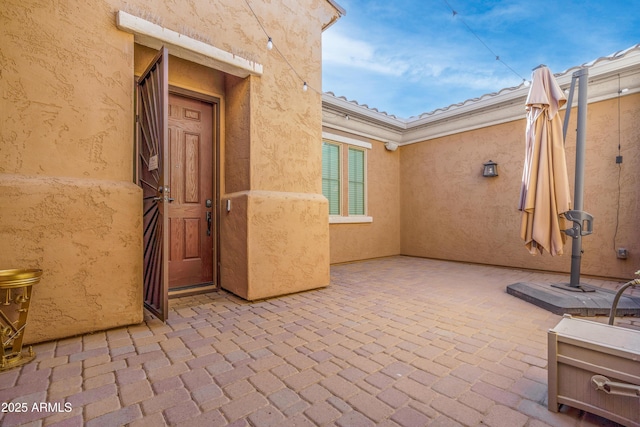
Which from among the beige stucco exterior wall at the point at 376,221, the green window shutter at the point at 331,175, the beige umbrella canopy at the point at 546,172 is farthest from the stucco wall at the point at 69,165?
the beige umbrella canopy at the point at 546,172

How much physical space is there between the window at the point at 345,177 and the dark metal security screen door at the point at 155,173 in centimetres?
374

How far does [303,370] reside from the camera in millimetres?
2025

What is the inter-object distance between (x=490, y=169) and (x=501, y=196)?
1.98 feet

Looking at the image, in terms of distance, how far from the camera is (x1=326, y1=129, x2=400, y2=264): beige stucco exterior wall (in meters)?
6.66

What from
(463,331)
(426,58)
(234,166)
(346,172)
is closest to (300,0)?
(234,166)

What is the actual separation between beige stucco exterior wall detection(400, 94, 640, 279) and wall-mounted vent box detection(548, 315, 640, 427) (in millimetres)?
4536

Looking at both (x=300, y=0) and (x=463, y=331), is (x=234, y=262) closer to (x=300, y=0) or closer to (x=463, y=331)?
(x=463, y=331)

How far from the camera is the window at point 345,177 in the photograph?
654 cm

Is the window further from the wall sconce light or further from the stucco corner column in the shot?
the wall sconce light

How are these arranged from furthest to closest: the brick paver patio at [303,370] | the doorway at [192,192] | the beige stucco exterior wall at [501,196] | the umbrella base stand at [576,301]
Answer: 1. the beige stucco exterior wall at [501,196]
2. the doorway at [192,192]
3. the umbrella base stand at [576,301]
4. the brick paver patio at [303,370]

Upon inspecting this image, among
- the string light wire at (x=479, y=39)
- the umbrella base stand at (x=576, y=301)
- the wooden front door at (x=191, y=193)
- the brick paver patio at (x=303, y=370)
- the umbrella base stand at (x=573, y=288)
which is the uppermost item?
the string light wire at (x=479, y=39)

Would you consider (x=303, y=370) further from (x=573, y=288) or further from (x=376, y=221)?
(x=376, y=221)

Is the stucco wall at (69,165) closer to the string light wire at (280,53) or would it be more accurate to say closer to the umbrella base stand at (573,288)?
the string light wire at (280,53)

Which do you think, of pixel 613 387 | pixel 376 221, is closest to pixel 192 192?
pixel 613 387
